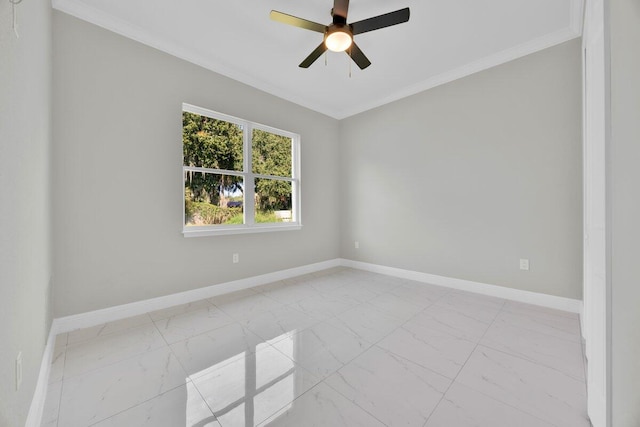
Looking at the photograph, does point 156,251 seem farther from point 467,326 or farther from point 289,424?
point 467,326

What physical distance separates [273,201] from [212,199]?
94 centimetres

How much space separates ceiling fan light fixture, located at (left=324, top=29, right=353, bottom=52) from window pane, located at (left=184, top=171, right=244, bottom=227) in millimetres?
1975

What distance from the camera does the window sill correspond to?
9.21ft

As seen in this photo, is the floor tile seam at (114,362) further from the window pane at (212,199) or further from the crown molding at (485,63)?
the crown molding at (485,63)

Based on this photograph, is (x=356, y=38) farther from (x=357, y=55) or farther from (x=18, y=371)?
(x=18, y=371)

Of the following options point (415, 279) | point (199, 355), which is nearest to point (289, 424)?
point (199, 355)

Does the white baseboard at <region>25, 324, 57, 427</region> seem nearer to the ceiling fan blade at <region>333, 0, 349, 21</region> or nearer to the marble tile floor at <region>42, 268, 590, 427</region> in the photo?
the marble tile floor at <region>42, 268, 590, 427</region>

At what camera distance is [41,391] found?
1.32 m

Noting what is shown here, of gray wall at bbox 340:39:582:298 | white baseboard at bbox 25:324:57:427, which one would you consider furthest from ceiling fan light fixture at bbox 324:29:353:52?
white baseboard at bbox 25:324:57:427

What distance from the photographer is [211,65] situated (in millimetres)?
2939

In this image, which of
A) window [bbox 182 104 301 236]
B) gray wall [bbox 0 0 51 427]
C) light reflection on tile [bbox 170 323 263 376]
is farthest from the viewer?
window [bbox 182 104 301 236]

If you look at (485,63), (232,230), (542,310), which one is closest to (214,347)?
(232,230)

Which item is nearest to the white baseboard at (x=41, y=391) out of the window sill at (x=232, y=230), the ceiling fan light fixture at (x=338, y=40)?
the window sill at (x=232, y=230)

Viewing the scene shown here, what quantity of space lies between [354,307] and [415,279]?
139 centimetres
